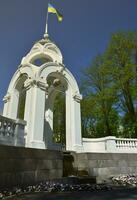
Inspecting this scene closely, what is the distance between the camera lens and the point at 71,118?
37.3 ft

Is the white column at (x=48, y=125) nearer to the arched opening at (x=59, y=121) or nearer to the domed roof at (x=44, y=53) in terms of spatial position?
the domed roof at (x=44, y=53)

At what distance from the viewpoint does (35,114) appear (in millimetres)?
9461

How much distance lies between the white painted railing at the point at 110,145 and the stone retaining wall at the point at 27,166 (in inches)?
195

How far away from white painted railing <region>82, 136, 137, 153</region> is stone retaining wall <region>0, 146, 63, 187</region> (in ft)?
16.3

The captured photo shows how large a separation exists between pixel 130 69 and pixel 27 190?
48.8 feet

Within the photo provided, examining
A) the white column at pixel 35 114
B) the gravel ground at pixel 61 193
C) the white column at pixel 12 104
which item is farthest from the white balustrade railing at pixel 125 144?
the white column at pixel 12 104

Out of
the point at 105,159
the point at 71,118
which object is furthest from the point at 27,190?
the point at 71,118

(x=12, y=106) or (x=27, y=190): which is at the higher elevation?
(x=12, y=106)

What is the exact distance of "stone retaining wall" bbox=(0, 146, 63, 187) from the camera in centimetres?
550

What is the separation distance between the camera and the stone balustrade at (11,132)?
7055mm

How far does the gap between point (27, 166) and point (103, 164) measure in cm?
426

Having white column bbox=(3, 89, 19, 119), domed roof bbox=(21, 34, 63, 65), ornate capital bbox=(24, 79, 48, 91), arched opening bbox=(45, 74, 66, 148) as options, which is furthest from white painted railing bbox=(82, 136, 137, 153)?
domed roof bbox=(21, 34, 63, 65)

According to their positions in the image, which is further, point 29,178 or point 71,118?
point 71,118

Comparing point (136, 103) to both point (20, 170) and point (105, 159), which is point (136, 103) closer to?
point (105, 159)
